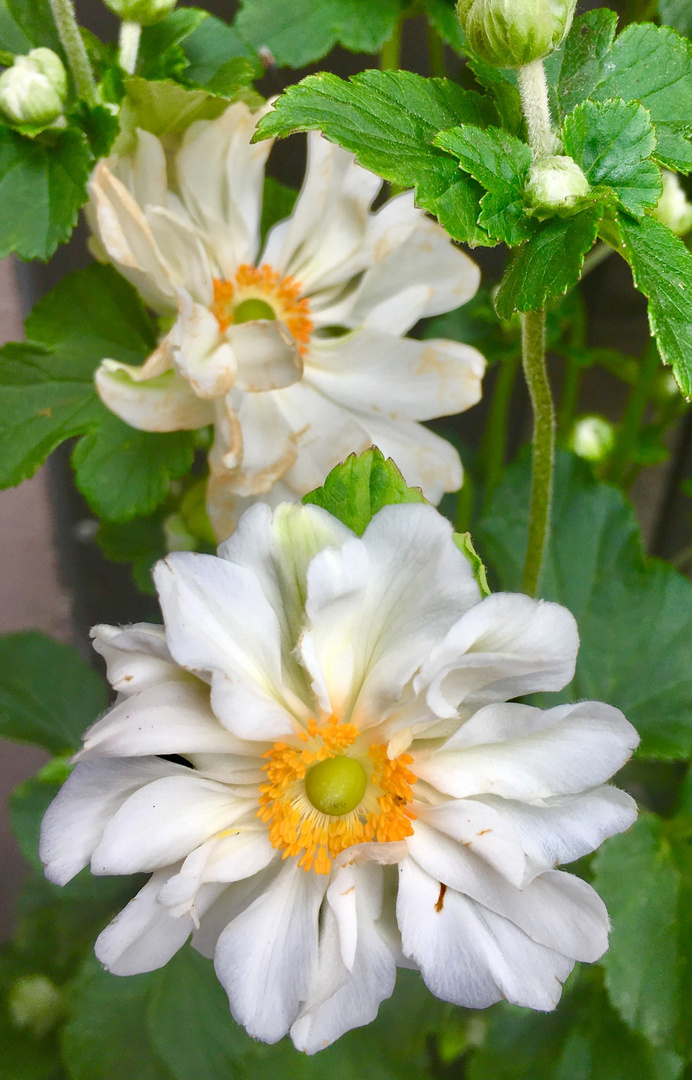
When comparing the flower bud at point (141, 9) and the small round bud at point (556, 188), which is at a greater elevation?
the flower bud at point (141, 9)

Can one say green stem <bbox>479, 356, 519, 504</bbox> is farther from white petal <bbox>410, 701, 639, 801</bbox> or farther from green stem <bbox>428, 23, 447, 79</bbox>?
white petal <bbox>410, 701, 639, 801</bbox>

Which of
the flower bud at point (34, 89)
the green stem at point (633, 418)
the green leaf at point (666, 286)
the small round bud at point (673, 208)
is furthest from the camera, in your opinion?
the green stem at point (633, 418)

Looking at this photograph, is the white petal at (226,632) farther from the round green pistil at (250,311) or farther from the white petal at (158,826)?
the round green pistil at (250,311)

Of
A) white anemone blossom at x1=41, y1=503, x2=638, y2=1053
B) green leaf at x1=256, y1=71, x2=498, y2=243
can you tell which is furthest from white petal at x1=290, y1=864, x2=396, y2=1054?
green leaf at x1=256, y1=71, x2=498, y2=243

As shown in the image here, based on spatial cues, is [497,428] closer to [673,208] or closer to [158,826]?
[673,208]

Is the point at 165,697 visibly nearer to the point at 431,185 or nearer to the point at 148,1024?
the point at 431,185

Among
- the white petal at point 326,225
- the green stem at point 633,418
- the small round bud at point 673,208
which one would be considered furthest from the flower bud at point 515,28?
the green stem at point 633,418

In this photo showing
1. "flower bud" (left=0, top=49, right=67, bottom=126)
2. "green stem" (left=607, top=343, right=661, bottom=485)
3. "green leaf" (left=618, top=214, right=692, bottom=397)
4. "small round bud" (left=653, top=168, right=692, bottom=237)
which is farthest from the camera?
"green stem" (left=607, top=343, right=661, bottom=485)
